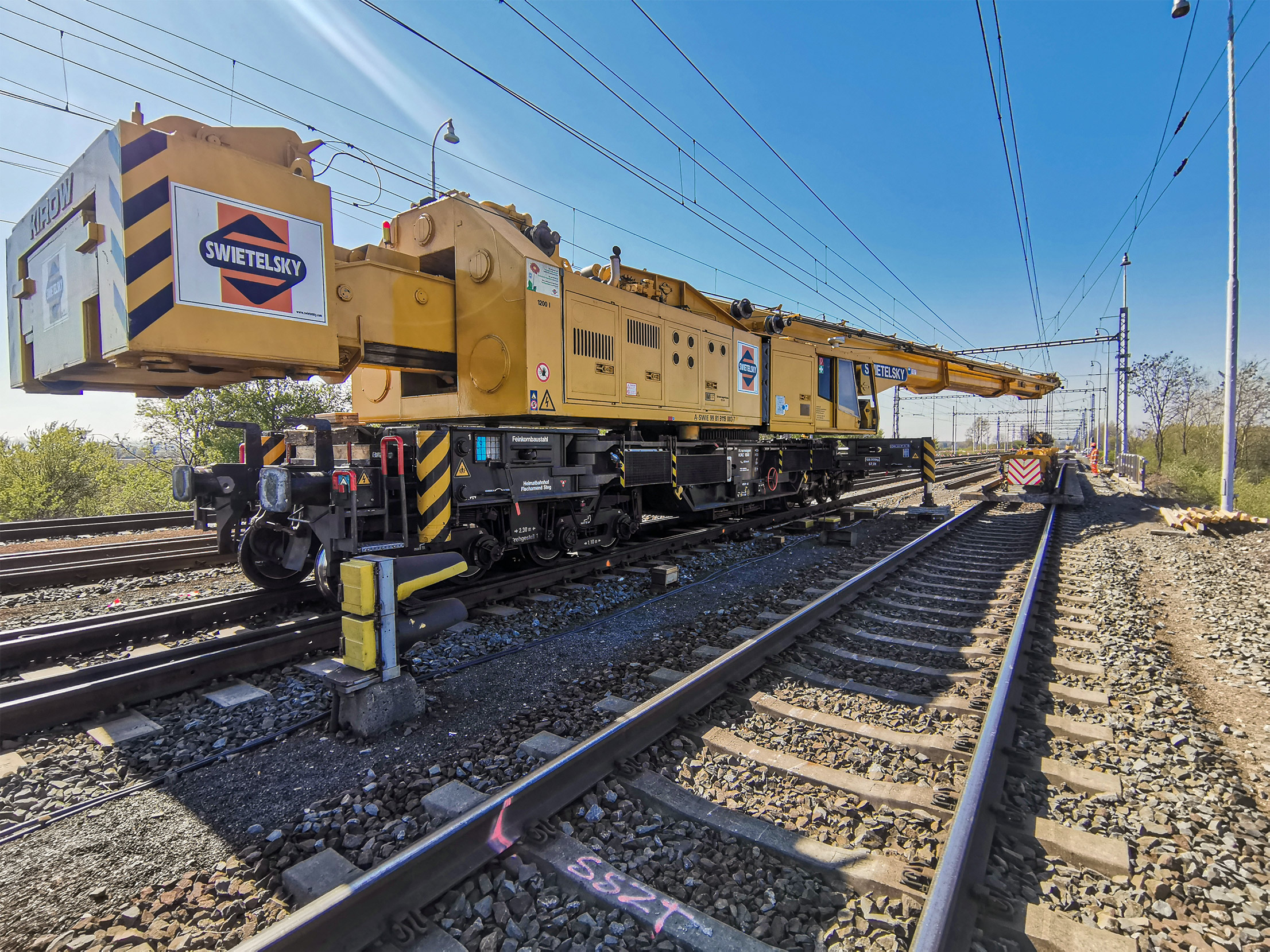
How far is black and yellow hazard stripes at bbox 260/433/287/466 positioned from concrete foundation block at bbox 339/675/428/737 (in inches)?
132

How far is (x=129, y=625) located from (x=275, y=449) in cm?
192

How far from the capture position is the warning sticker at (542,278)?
5867 mm

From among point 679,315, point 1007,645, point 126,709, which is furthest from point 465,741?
point 679,315

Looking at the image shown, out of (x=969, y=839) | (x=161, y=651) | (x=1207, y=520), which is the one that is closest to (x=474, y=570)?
(x=161, y=651)

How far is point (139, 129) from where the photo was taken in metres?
3.74

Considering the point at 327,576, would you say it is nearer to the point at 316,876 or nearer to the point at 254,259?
the point at 254,259

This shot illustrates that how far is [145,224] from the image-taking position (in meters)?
3.75

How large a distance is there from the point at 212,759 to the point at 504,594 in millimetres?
3079

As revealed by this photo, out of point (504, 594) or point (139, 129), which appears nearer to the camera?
point (139, 129)

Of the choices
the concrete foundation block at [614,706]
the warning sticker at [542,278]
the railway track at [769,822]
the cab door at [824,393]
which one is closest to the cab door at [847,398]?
the cab door at [824,393]

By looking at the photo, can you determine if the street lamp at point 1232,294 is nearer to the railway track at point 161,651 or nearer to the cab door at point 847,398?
the cab door at point 847,398

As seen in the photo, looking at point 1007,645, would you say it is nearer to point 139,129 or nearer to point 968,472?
point 139,129

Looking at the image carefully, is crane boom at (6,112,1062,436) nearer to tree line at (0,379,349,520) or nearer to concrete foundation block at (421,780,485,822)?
concrete foundation block at (421,780,485,822)

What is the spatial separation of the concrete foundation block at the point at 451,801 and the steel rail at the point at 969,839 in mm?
1784
